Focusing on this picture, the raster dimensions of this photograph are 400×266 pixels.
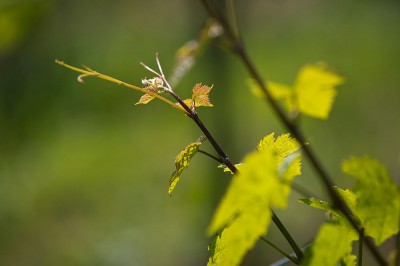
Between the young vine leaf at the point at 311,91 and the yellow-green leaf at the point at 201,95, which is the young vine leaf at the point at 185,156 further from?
the young vine leaf at the point at 311,91

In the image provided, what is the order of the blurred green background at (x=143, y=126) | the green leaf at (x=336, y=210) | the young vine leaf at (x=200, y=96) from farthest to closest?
1. the blurred green background at (x=143, y=126)
2. the young vine leaf at (x=200, y=96)
3. the green leaf at (x=336, y=210)

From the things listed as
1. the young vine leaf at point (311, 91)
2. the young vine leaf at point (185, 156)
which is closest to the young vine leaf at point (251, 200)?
the young vine leaf at point (311, 91)

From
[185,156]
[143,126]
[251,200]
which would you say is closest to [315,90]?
[251,200]

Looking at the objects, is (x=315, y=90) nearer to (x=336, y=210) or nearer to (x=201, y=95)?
(x=336, y=210)

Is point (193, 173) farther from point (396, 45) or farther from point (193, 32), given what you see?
point (396, 45)

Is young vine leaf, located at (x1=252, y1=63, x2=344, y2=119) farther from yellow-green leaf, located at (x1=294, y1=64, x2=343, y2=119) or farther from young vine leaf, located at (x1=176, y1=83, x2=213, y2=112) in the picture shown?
young vine leaf, located at (x1=176, y1=83, x2=213, y2=112)

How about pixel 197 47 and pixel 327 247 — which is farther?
pixel 197 47
